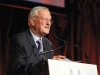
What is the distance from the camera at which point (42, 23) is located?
2311mm

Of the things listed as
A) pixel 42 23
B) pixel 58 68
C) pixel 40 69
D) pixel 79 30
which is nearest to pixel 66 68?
pixel 58 68

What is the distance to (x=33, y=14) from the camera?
2.38 meters

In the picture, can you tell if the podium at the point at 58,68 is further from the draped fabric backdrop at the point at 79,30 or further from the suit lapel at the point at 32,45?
the draped fabric backdrop at the point at 79,30

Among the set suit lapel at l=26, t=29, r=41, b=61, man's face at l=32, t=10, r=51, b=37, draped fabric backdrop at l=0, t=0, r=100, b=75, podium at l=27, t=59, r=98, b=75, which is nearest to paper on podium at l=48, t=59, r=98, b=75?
podium at l=27, t=59, r=98, b=75

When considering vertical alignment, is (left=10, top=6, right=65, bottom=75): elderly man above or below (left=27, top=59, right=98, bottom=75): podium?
above

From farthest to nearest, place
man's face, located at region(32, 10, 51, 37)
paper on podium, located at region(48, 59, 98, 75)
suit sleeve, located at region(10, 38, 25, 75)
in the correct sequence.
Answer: man's face, located at region(32, 10, 51, 37) < suit sleeve, located at region(10, 38, 25, 75) < paper on podium, located at region(48, 59, 98, 75)

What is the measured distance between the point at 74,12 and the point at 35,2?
0.74 m

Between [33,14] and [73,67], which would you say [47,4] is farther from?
[73,67]

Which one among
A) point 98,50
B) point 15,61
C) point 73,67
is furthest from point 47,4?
point 73,67

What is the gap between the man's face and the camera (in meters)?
2.31

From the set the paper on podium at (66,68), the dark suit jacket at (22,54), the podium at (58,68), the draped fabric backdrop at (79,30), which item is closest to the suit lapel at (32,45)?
the dark suit jacket at (22,54)

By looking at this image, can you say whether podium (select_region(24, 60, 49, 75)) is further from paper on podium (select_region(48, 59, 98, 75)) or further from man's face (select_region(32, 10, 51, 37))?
man's face (select_region(32, 10, 51, 37))

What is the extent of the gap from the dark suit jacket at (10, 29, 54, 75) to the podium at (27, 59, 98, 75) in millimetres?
128

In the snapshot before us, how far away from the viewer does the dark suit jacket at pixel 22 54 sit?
1968mm
